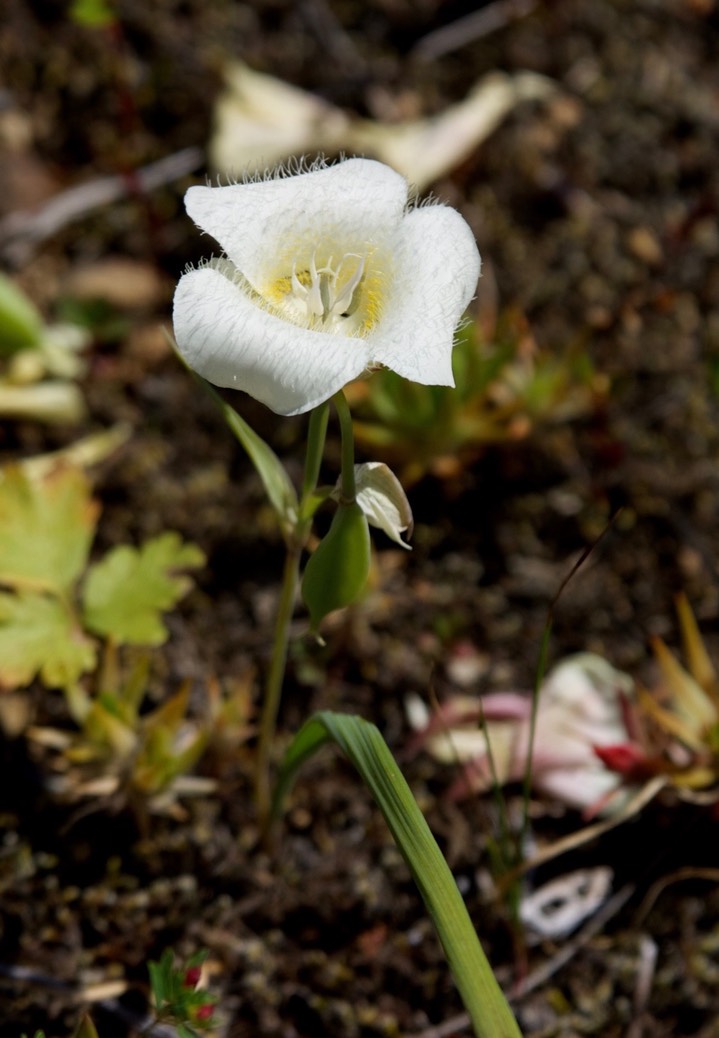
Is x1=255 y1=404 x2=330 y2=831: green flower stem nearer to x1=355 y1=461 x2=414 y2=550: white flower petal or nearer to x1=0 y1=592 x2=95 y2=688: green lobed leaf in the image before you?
x1=355 y1=461 x2=414 y2=550: white flower petal

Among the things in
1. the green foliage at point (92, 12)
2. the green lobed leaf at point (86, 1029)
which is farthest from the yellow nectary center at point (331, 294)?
the green foliage at point (92, 12)

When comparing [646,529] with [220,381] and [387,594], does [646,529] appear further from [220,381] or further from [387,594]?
[220,381]

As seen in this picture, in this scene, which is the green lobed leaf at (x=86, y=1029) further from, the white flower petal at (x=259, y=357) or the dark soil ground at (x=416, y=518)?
the white flower petal at (x=259, y=357)

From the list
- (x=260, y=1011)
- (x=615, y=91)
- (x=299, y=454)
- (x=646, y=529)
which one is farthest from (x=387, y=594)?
(x=615, y=91)

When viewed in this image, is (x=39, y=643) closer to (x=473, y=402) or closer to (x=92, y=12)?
(x=473, y=402)

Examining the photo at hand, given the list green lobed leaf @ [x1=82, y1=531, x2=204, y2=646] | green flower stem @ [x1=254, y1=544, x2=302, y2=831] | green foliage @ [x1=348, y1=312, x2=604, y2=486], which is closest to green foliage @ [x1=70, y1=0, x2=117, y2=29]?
green foliage @ [x1=348, y1=312, x2=604, y2=486]

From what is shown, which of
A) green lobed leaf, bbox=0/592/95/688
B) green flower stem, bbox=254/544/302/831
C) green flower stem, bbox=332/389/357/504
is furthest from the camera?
green lobed leaf, bbox=0/592/95/688
